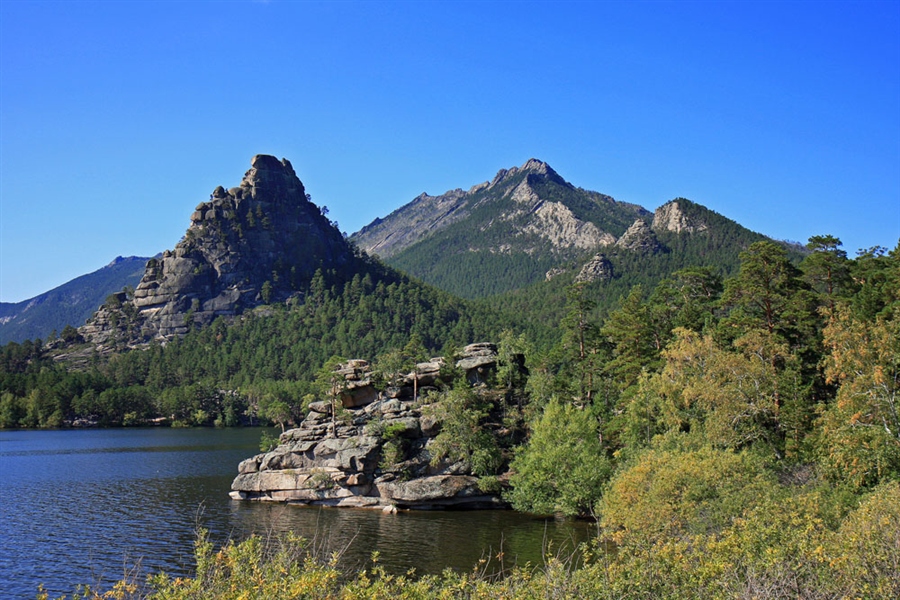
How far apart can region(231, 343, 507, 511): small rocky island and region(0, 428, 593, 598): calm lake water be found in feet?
6.29

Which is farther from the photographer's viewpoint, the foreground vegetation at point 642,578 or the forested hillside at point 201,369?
the forested hillside at point 201,369

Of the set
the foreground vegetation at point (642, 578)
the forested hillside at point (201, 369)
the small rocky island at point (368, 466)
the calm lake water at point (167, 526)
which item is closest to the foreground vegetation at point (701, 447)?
the foreground vegetation at point (642, 578)

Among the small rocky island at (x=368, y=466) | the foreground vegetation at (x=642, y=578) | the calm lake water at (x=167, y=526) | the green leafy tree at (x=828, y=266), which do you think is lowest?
the calm lake water at (x=167, y=526)

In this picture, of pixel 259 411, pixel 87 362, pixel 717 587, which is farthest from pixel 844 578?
pixel 87 362

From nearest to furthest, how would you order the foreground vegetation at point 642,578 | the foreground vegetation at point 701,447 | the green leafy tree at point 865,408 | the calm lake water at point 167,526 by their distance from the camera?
1. the foreground vegetation at point 642,578
2. the foreground vegetation at point 701,447
3. the green leafy tree at point 865,408
4. the calm lake water at point 167,526

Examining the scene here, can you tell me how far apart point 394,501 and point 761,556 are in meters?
41.6

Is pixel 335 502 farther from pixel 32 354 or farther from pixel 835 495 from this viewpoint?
pixel 32 354

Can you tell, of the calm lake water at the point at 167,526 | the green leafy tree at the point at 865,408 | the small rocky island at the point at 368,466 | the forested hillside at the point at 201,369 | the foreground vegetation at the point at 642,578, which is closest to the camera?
the foreground vegetation at the point at 642,578

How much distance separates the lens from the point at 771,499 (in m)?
31.3

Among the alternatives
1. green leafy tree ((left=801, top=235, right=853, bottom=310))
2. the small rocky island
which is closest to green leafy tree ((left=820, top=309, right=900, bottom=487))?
green leafy tree ((left=801, top=235, right=853, bottom=310))

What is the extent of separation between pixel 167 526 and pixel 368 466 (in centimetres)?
1649

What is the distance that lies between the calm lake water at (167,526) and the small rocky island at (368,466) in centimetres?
192

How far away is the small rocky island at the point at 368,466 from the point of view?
57156 millimetres

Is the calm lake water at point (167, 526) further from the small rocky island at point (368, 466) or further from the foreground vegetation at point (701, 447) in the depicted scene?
the foreground vegetation at point (701, 447)
